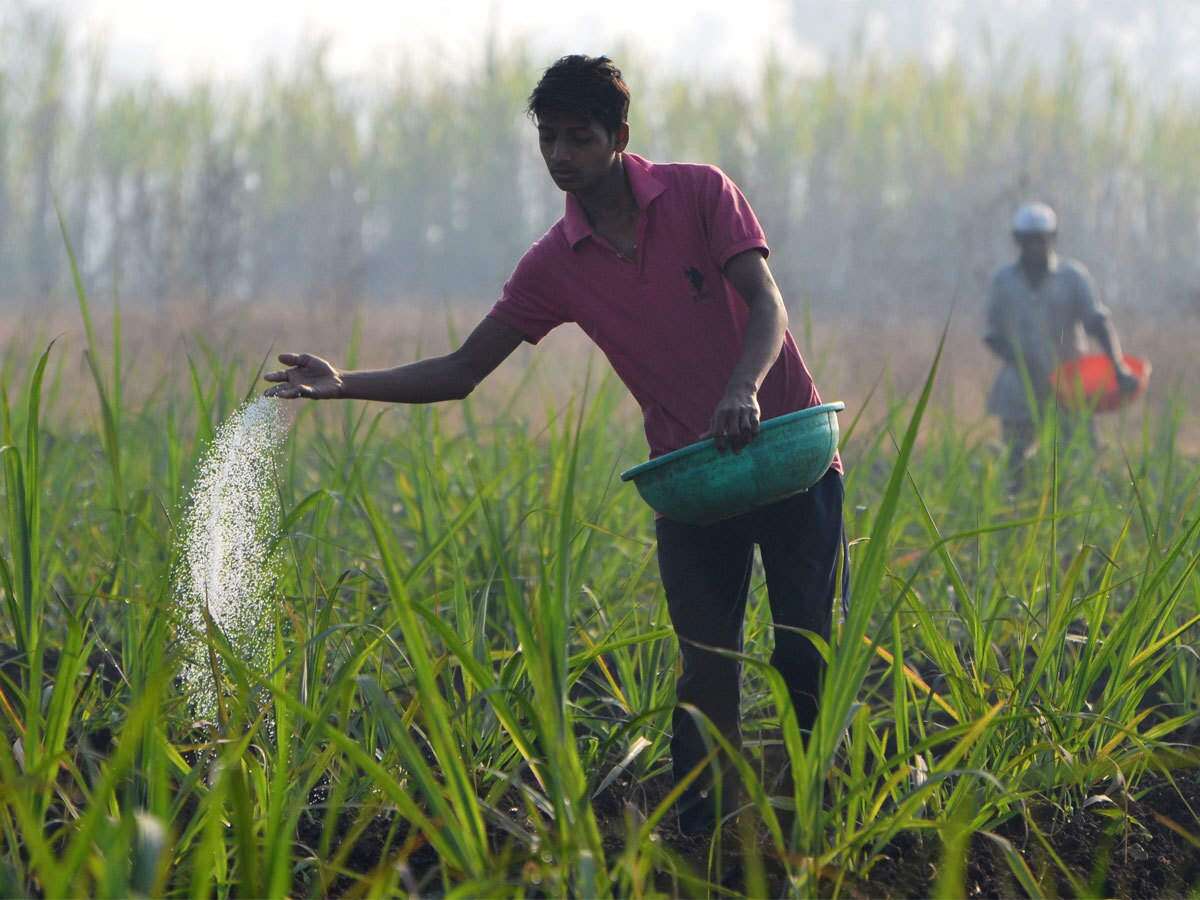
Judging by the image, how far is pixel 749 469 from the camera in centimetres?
212

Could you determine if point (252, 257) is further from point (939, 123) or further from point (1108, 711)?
point (1108, 711)

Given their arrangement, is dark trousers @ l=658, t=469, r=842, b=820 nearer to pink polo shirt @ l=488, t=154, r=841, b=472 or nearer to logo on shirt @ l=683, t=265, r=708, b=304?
pink polo shirt @ l=488, t=154, r=841, b=472

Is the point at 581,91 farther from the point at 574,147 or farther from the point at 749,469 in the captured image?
the point at 749,469

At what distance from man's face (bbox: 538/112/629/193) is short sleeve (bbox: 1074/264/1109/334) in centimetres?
443

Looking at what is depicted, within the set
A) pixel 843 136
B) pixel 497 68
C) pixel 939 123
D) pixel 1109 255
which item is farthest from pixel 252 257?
pixel 1109 255

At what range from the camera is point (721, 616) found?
94.9 inches

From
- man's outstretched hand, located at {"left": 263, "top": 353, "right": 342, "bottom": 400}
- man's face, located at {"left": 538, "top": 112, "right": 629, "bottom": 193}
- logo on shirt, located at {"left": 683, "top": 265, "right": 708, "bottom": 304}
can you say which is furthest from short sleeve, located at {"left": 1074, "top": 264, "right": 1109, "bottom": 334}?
man's outstretched hand, located at {"left": 263, "top": 353, "right": 342, "bottom": 400}

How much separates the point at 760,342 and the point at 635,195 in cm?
36

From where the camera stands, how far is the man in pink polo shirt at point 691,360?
2307 mm

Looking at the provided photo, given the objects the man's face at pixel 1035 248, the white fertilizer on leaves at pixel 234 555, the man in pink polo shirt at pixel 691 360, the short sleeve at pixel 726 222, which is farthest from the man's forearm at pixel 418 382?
the man's face at pixel 1035 248

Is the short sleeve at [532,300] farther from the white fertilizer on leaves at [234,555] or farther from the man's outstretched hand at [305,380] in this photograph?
the white fertilizer on leaves at [234,555]

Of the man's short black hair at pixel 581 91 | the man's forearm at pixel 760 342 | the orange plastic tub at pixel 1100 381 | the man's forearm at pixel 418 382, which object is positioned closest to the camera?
the man's forearm at pixel 760 342

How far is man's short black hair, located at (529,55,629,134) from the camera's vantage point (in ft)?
7.26

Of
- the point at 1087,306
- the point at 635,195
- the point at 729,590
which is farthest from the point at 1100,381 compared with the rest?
the point at 635,195
